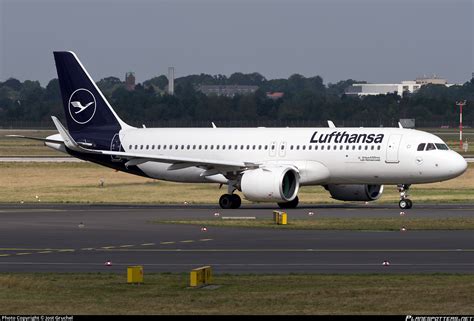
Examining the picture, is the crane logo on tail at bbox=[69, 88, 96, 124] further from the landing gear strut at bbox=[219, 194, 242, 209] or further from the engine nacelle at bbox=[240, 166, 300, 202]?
the engine nacelle at bbox=[240, 166, 300, 202]

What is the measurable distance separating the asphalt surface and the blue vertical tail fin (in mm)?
11009

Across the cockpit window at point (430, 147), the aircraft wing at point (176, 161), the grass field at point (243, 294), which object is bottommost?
the grass field at point (243, 294)

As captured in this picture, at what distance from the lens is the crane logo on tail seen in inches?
2479

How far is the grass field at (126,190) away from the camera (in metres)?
64.2

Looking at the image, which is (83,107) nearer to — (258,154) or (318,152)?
(258,154)

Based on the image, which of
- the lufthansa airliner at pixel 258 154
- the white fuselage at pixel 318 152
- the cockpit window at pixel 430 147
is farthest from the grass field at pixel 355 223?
the cockpit window at pixel 430 147

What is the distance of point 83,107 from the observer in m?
63.2

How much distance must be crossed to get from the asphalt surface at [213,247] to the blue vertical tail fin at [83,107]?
36.1ft

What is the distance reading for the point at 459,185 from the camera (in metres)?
71.8

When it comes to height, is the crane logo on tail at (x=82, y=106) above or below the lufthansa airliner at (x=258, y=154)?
above

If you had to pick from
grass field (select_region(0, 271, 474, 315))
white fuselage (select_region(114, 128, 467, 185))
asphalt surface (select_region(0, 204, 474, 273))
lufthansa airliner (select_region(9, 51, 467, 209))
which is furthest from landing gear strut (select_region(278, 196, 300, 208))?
grass field (select_region(0, 271, 474, 315))

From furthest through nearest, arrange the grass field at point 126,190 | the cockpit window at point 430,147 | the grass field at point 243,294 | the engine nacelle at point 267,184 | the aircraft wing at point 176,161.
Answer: the grass field at point 126,190 → the aircraft wing at point 176,161 → the cockpit window at point 430,147 → the engine nacelle at point 267,184 → the grass field at point 243,294

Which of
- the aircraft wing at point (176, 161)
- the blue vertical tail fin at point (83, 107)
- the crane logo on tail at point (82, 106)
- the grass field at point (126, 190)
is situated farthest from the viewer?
the grass field at point (126, 190)

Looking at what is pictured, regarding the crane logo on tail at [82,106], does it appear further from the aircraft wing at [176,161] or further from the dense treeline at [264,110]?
the dense treeline at [264,110]
